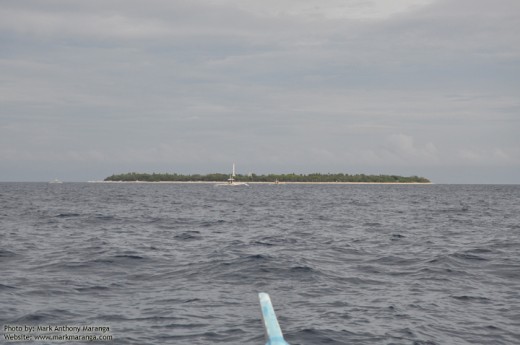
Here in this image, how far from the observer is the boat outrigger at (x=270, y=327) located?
7246 millimetres

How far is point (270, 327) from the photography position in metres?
7.46

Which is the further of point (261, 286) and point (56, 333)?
point (261, 286)

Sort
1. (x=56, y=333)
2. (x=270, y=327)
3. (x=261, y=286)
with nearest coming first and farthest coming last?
(x=270, y=327) < (x=56, y=333) < (x=261, y=286)

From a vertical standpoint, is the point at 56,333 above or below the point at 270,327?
below

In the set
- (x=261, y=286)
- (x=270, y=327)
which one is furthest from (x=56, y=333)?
(x=261, y=286)

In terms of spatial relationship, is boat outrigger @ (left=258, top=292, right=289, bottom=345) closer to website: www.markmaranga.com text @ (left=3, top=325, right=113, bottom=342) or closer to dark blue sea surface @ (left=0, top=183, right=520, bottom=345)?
dark blue sea surface @ (left=0, top=183, right=520, bottom=345)

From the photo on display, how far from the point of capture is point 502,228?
37031 mm

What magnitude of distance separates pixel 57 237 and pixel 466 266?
19781 mm

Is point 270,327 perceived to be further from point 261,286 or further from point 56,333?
point 261,286

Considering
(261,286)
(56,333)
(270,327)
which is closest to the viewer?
(270,327)

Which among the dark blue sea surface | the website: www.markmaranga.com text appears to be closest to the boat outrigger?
the dark blue sea surface

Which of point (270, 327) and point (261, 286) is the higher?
point (270, 327)

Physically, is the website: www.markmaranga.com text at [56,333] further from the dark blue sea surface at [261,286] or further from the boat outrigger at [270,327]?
the boat outrigger at [270,327]

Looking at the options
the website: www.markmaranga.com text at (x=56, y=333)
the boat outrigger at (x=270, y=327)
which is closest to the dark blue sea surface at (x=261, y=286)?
the website: www.markmaranga.com text at (x=56, y=333)
